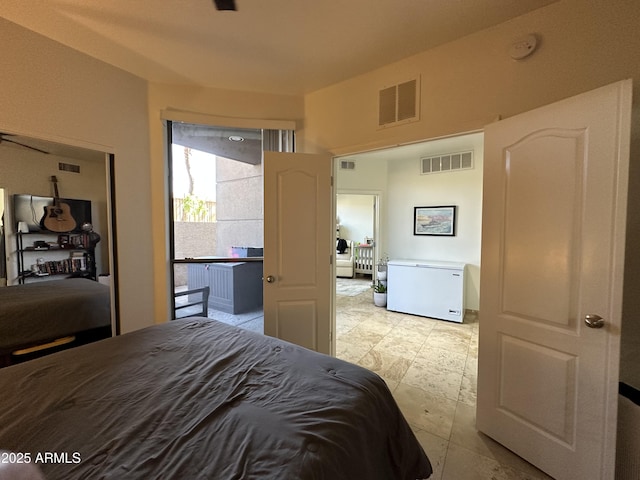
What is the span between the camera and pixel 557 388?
151 centimetres

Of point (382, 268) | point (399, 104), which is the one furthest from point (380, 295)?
point (399, 104)

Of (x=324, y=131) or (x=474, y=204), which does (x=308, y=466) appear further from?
(x=474, y=204)

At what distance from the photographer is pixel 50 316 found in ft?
6.48

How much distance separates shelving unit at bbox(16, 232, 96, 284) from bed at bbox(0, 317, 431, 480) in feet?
3.09

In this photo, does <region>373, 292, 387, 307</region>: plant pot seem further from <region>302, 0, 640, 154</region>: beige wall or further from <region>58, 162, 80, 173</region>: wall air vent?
<region>58, 162, 80, 173</region>: wall air vent

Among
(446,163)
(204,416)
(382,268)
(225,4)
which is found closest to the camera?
(204,416)

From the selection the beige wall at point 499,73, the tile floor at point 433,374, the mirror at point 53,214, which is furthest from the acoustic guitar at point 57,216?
the beige wall at point 499,73

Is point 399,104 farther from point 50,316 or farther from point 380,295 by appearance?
point 380,295

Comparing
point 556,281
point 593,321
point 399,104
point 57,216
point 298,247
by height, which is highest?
point 399,104

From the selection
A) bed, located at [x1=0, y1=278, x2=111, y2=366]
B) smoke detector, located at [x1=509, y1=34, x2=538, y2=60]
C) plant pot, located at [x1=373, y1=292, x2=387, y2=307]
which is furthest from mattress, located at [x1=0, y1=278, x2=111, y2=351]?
plant pot, located at [x1=373, y1=292, x2=387, y2=307]

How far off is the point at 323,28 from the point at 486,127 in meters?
1.26

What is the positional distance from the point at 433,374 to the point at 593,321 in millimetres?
1525

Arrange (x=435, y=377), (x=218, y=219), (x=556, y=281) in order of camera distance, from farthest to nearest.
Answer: (x=218, y=219) < (x=435, y=377) < (x=556, y=281)

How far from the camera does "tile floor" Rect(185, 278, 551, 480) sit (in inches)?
64.7
